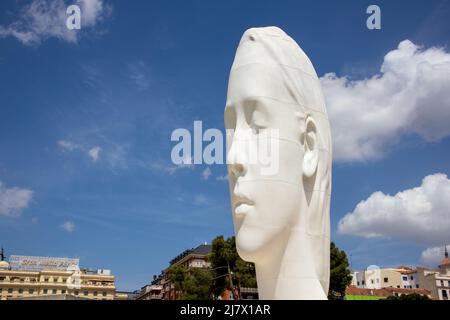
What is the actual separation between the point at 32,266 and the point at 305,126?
3287 inches

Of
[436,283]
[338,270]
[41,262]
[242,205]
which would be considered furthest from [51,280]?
[242,205]

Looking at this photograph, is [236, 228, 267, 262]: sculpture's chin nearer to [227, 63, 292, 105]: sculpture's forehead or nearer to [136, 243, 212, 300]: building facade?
[227, 63, 292, 105]: sculpture's forehead

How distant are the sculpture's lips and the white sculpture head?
0.02 metres

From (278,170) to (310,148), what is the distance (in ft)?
Result: 3.61

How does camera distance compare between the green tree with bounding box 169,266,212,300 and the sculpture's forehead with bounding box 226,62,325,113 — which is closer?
the sculpture's forehead with bounding box 226,62,325,113


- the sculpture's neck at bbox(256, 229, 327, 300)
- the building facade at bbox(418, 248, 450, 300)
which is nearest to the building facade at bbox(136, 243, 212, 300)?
the building facade at bbox(418, 248, 450, 300)

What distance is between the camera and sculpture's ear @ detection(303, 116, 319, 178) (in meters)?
9.45

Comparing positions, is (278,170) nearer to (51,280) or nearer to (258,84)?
(258,84)

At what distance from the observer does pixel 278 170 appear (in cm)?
896

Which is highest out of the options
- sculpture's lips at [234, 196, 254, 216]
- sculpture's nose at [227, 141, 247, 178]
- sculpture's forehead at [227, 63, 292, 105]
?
sculpture's forehead at [227, 63, 292, 105]

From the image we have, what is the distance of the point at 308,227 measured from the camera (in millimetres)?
9312

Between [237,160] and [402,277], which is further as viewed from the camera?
[402,277]

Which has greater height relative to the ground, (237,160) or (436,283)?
(237,160)
